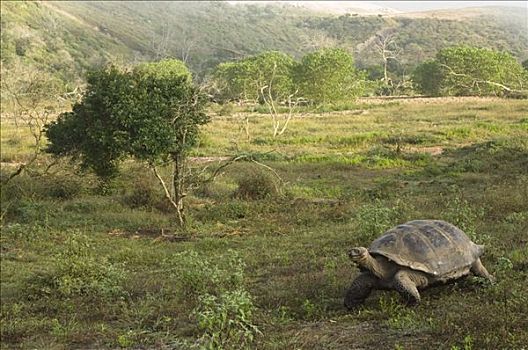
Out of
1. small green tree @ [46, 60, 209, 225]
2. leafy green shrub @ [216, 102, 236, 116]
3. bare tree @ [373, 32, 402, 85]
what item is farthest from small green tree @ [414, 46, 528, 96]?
small green tree @ [46, 60, 209, 225]

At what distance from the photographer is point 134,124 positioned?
16469 mm

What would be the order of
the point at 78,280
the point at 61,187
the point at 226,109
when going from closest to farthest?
the point at 78,280
the point at 61,187
the point at 226,109

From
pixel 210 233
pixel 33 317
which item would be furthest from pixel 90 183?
pixel 33 317

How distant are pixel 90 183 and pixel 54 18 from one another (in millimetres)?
98293

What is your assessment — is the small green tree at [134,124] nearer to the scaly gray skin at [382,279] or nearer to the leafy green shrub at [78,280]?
the leafy green shrub at [78,280]

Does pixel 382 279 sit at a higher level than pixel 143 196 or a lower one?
higher

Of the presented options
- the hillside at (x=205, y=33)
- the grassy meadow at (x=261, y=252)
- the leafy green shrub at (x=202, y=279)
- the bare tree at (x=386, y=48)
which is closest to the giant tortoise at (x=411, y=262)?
the grassy meadow at (x=261, y=252)

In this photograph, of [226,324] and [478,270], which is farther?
[478,270]

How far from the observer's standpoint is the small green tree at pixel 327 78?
47.7 meters

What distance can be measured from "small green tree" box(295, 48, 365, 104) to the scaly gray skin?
41.7 m

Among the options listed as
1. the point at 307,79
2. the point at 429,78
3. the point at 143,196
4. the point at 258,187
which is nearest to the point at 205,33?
the point at 429,78

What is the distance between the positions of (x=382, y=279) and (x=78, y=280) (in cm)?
491

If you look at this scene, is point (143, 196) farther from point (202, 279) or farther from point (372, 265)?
point (372, 265)

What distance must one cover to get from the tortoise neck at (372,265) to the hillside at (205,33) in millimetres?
40605
